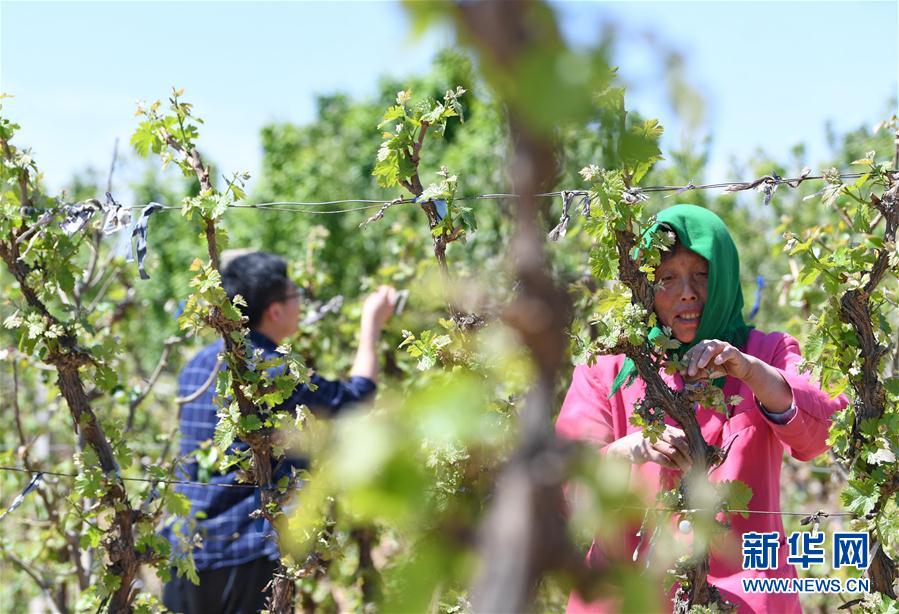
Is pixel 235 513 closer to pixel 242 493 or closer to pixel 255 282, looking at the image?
pixel 242 493

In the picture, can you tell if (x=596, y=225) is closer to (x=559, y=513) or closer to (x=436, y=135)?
(x=436, y=135)

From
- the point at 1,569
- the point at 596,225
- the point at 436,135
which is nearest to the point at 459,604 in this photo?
the point at 596,225

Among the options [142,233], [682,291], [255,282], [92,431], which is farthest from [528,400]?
[255,282]

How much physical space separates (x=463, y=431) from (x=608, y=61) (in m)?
0.33

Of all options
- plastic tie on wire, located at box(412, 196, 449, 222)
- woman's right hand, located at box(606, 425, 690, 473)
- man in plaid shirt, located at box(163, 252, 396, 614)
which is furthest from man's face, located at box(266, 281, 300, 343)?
woman's right hand, located at box(606, 425, 690, 473)

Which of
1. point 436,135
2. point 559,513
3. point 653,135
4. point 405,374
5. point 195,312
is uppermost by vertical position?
point 405,374

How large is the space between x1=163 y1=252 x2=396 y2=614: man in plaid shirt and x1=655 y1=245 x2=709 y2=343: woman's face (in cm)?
128

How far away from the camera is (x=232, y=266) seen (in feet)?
10.4

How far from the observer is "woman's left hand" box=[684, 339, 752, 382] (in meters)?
1.90

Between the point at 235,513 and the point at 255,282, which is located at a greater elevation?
the point at 255,282

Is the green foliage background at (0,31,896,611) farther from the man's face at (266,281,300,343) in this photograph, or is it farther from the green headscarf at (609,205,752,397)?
the man's face at (266,281,300,343)

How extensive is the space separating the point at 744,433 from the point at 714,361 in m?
0.35

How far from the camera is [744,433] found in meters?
2.18

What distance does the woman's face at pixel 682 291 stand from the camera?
2162 millimetres
